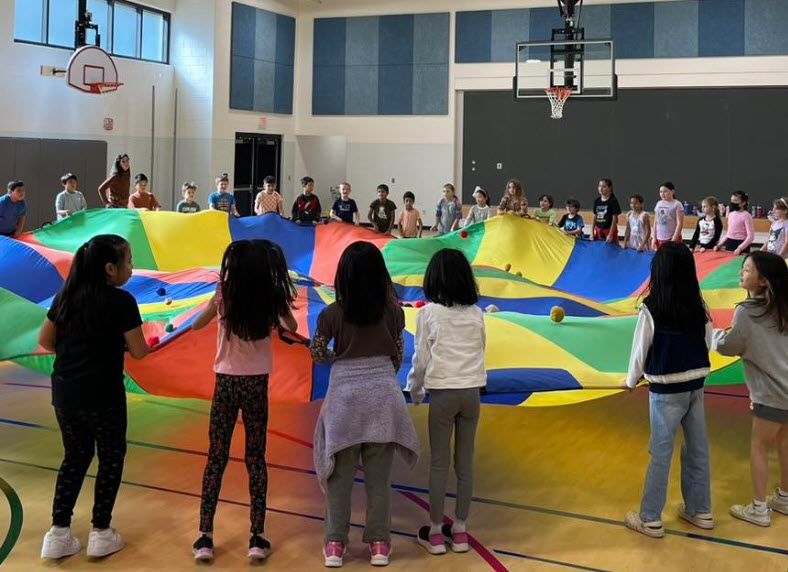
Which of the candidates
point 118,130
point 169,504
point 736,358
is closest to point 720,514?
point 736,358

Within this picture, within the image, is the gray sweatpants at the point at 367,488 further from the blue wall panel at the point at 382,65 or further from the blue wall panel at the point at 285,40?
the blue wall panel at the point at 285,40

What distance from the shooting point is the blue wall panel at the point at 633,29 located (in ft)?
47.0

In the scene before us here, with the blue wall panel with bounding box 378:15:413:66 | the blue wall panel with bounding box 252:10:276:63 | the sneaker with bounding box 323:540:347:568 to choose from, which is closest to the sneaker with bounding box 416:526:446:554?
the sneaker with bounding box 323:540:347:568

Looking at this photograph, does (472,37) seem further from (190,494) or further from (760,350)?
(190,494)

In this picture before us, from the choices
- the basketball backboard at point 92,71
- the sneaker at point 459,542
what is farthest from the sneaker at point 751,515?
the basketball backboard at point 92,71

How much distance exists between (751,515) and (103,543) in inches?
94.1

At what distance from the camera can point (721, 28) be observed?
45.8ft

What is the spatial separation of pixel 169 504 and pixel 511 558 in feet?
4.46

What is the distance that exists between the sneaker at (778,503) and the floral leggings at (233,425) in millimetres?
2042

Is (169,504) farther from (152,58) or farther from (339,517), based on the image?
(152,58)

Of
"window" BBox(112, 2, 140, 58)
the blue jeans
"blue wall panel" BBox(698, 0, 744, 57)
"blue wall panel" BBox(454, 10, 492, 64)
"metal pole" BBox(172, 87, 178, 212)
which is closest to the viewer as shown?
the blue jeans

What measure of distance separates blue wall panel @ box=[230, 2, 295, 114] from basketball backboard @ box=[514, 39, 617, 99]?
4.63 m

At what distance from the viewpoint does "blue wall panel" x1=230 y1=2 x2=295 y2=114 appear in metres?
14.9

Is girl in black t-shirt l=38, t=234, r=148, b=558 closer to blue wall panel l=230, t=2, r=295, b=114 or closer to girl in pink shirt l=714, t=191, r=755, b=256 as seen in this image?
girl in pink shirt l=714, t=191, r=755, b=256
